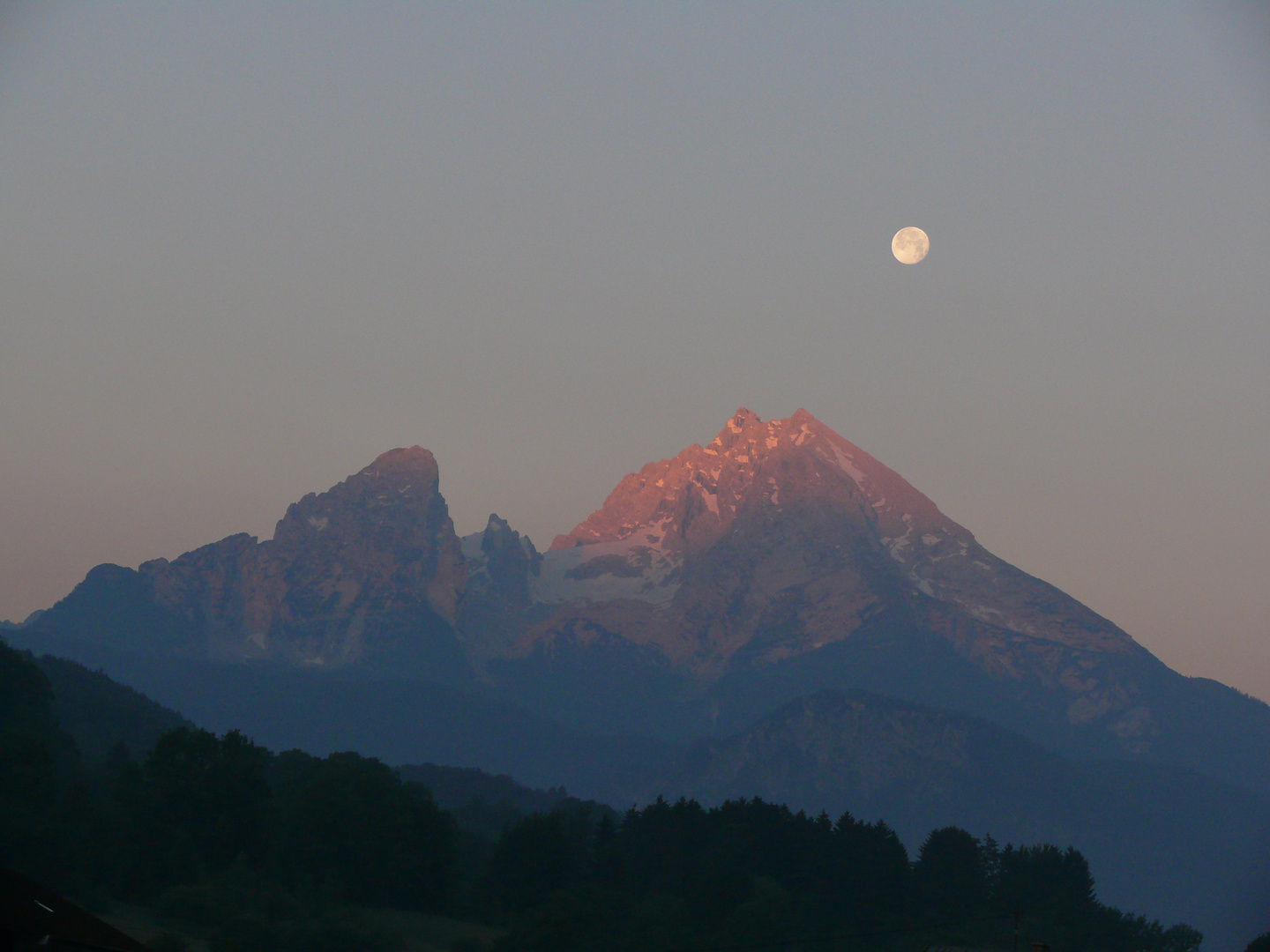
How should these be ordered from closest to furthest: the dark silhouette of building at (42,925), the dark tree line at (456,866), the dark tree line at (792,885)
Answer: the dark silhouette of building at (42,925) < the dark tree line at (456,866) < the dark tree line at (792,885)

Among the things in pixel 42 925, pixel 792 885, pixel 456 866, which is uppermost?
pixel 42 925

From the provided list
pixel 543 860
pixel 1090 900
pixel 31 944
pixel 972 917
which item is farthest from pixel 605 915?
pixel 31 944

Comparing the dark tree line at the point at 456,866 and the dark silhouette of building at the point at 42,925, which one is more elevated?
the dark silhouette of building at the point at 42,925

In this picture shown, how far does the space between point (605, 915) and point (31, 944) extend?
87.2m

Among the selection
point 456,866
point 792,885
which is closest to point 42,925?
point 456,866

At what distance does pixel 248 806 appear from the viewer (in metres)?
160

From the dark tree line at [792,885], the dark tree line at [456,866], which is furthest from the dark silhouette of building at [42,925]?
the dark tree line at [792,885]

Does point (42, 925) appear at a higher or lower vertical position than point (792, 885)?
higher

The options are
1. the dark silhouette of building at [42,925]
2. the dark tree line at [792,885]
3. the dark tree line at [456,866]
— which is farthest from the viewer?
the dark tree line at [792,885]

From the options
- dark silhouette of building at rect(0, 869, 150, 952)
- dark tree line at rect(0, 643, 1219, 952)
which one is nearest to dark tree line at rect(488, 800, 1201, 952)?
dark tree line at rect(0, 643, 1219, 952)

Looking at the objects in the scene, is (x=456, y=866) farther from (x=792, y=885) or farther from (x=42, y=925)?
(x=42, y=925)

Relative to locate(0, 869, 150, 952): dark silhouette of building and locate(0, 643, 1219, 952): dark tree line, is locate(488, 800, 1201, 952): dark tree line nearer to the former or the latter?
locate(0, 643, 1219, 952): dark tree line

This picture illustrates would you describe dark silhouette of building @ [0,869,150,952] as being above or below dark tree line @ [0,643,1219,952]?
above

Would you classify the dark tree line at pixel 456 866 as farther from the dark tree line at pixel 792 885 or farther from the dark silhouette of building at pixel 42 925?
the dark silhouette of building at pixel 42 925
